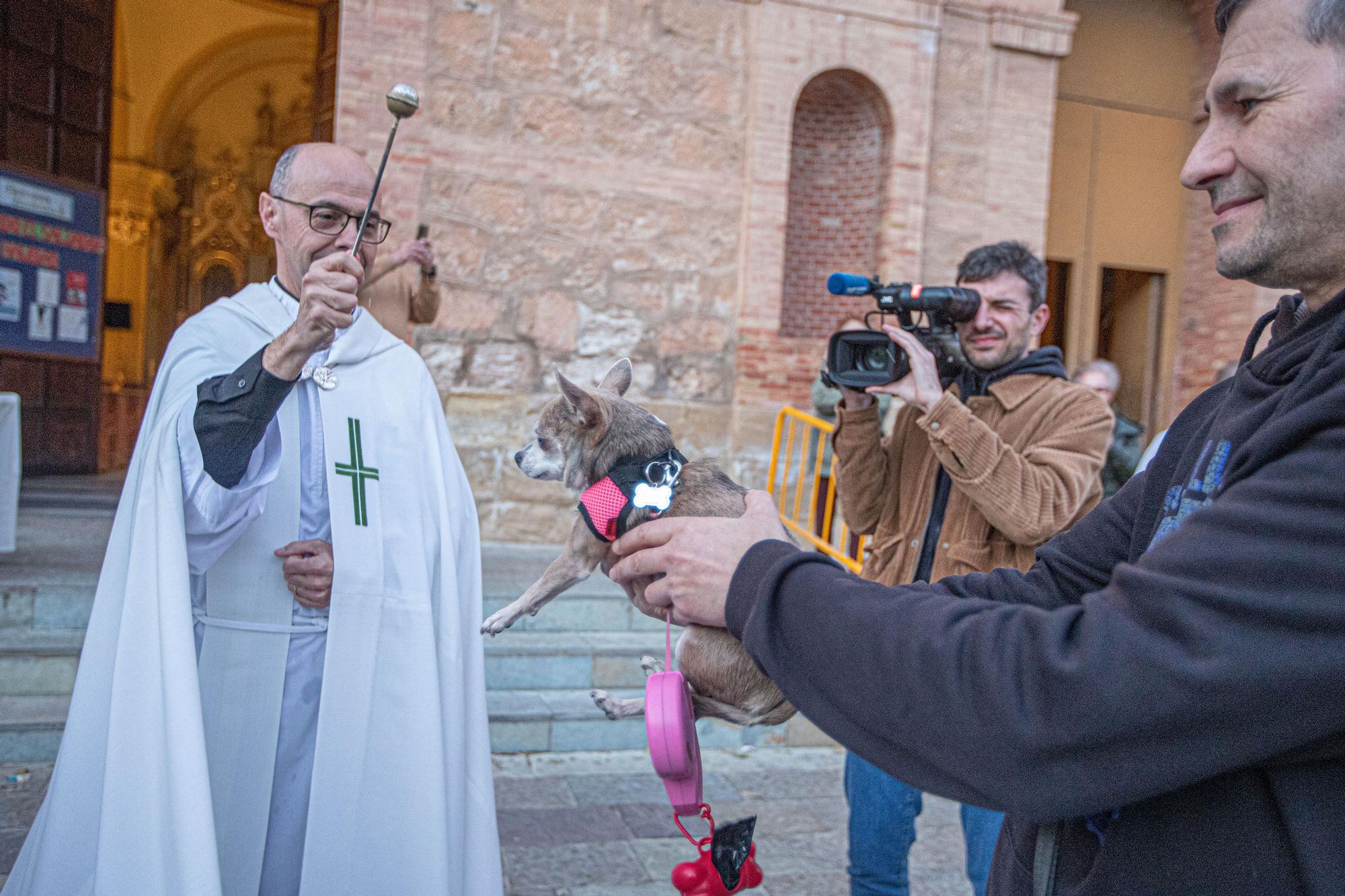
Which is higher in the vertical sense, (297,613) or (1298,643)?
(1298,643)

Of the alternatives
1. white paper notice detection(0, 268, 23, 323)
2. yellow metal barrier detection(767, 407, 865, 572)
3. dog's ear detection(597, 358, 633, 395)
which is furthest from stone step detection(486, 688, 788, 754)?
white paper notice detection(0, 268, 23, 323)

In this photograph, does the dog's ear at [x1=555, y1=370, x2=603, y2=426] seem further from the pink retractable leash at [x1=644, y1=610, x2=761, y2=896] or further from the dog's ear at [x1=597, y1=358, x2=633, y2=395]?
the pink retractable leash at [x1=644, y1=610, x2=761, y2=896]

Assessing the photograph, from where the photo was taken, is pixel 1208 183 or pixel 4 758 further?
pixel 4 758

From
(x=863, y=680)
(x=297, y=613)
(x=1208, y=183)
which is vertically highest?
(x=1208, y=183)

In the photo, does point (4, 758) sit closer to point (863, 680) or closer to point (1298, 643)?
point (863, 680)

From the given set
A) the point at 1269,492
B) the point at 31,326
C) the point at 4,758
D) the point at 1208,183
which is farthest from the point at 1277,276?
the point at 31,326

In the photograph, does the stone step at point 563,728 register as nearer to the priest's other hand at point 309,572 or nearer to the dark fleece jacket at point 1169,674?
the priest's other hand at point 309,572

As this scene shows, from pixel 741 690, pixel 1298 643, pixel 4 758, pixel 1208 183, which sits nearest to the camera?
pixel 1298 643

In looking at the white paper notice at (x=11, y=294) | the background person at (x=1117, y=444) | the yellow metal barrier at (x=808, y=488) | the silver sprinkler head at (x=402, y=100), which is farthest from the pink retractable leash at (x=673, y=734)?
the white paper notice at (x=11, y=294)

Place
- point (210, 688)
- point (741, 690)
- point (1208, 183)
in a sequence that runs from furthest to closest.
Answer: point (210, 688) < point (741, 690) < point (1208, 183)

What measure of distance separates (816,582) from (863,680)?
0.13 m

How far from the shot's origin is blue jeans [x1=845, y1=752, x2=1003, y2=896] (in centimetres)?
304

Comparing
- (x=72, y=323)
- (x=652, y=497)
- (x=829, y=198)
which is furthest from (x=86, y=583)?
(x=829, y=198)

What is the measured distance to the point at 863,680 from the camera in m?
1.01
